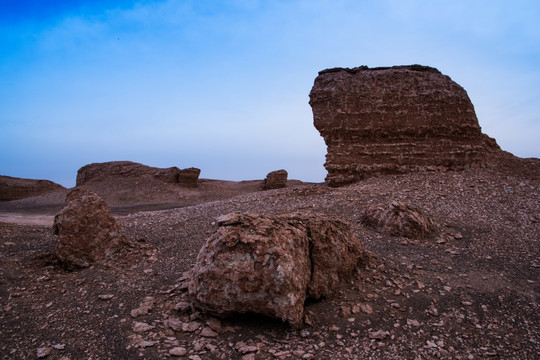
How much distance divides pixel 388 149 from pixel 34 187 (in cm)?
2700

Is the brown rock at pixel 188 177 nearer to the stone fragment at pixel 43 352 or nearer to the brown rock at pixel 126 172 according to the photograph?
the brown rock at pixel 126 172

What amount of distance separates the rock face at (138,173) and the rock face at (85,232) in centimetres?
1879

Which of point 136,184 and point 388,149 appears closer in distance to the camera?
point 388,149

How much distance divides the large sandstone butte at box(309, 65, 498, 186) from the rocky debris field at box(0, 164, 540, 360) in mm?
4220

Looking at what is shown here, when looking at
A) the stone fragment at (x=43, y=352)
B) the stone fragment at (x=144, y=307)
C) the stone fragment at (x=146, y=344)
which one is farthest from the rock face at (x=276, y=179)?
the stone fragment at (x=43, y=352)

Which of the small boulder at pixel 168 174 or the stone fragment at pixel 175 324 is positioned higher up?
the small boulder at pixel 168 174

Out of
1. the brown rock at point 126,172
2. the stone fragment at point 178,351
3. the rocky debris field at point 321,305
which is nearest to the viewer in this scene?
the stone fragment at point 178,351

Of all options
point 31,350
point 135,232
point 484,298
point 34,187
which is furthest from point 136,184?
point 484,298

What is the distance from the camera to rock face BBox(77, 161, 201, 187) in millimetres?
24234

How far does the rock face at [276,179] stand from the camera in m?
24.9

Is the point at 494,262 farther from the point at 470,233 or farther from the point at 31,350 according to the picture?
the point at 31,350

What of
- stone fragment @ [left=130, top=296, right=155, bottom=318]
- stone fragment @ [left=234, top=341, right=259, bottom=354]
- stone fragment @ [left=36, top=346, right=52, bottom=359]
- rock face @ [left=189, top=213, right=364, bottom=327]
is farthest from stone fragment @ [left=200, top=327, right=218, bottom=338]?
stone fragment @ [left=36, top=346, right=52, bottom=359]

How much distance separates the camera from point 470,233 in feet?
20.8

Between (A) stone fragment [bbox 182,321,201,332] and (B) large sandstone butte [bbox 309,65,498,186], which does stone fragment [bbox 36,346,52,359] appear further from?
(B) large sandstone butte [bbox 309,65,498,186]
